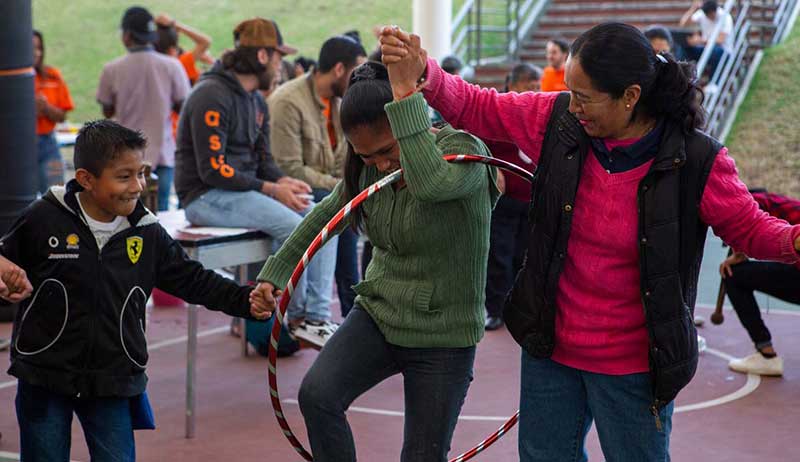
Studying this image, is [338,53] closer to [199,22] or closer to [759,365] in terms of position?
[759,365]

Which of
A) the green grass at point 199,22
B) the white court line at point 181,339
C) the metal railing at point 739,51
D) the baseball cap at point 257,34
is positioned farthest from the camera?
the green grass at point 199,22

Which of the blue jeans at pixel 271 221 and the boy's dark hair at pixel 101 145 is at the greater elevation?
the boy's dark hair at pixel 101 145

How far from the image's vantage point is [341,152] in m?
7.38

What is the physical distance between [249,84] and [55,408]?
10.3 feet

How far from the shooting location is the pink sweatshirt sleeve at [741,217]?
3.14m

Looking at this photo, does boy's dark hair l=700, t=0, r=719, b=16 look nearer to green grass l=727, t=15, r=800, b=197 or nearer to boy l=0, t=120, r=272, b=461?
green grass l=727, t=15, r=800, b=197

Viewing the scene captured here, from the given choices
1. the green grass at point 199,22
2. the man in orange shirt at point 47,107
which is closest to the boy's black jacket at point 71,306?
the man in orange shirt at point 47,107

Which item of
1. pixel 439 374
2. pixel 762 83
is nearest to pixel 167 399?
pixel 439 374

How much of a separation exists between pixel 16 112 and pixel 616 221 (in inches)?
210

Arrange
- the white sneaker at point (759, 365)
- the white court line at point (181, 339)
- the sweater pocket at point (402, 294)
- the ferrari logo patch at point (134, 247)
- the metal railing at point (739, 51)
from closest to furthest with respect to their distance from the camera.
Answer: the sweater pocket at point (402, 294)
the ferrari logo patch at point (134, 247)
the white sneaker at point (759, 365)
the white court line at point (181, 339)
the metal railing at point (739, 51)

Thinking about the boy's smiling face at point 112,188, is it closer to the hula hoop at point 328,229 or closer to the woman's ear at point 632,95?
the hula hoop at point 328,229

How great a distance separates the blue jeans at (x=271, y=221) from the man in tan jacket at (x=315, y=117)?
43 centimetres

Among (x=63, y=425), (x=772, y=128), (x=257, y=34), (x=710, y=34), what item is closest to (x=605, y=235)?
(x=63, y=425)

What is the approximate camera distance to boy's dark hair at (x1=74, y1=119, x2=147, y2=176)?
3857mm
